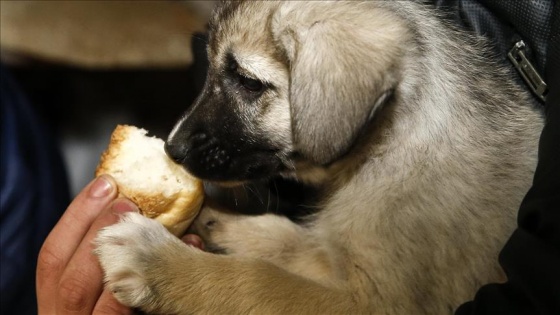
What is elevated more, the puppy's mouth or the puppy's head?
the puppy's head

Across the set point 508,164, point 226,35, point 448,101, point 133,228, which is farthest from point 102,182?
point 508,164

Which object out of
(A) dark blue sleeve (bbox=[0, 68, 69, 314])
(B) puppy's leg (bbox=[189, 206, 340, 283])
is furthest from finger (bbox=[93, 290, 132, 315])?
A: (A) dark blue sleeve (bbox=[0, 68, 69, 314])

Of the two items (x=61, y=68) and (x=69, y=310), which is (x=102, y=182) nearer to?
(x=69, y=310)

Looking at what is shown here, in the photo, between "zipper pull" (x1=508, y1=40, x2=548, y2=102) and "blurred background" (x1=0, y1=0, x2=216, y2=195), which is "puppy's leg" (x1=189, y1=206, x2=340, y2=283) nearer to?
"blurred background" (x1=0, y1=0, x2=216, y2=195)

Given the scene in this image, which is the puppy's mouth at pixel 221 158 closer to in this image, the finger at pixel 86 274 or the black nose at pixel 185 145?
the black nose at pixel 185 145

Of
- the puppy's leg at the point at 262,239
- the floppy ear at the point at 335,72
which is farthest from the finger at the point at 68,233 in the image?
the floppy ear at the point at 335,72

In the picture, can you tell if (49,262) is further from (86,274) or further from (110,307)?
(110,307)

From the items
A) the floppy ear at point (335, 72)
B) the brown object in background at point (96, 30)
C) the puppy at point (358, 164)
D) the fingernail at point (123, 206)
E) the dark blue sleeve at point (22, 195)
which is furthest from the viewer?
the brown object in background at point (96, 30)
